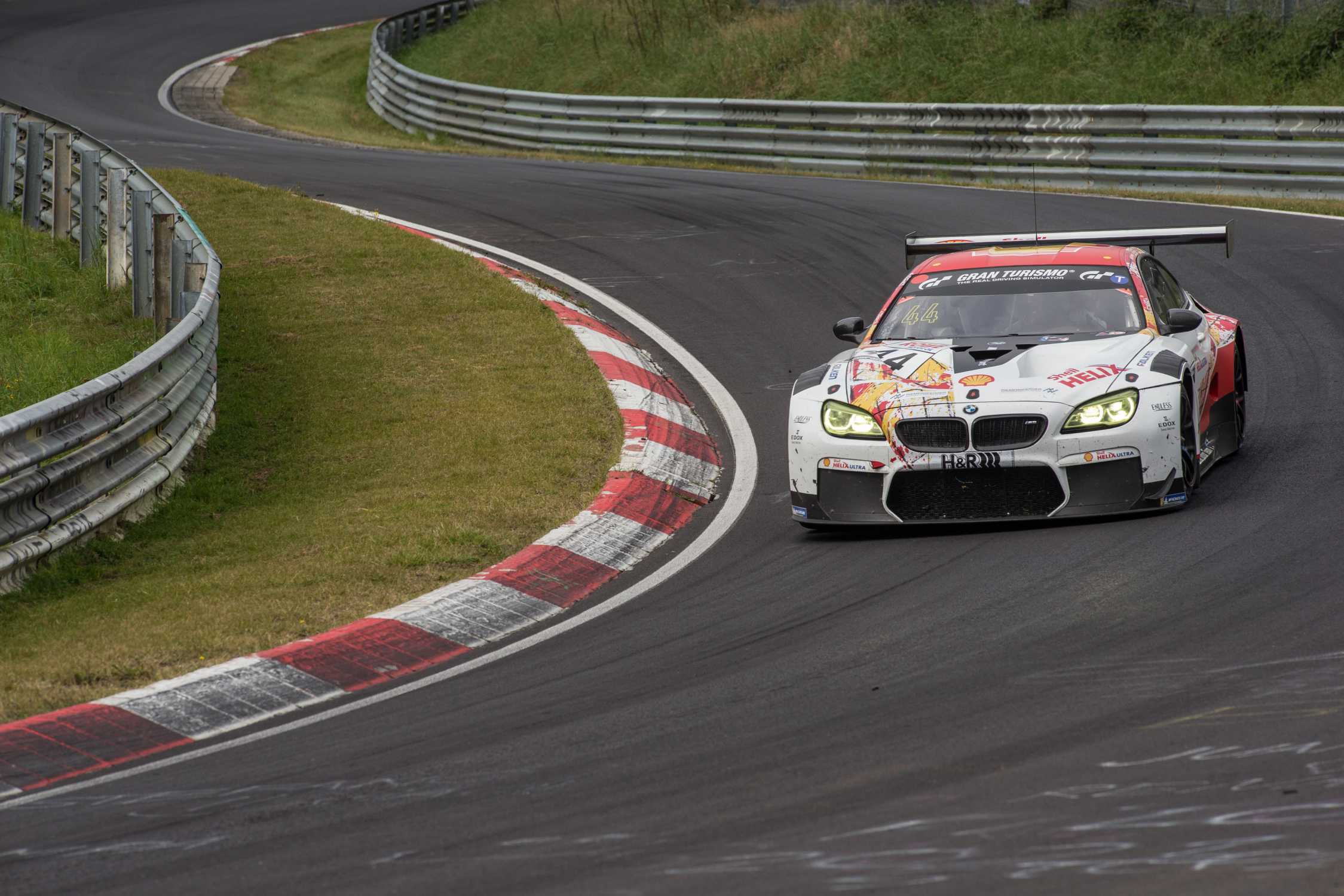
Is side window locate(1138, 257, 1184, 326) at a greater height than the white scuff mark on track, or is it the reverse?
side window locate(1138, 257, 1184, 326)

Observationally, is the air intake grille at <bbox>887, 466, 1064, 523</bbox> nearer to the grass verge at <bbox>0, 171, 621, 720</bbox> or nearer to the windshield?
the windshield

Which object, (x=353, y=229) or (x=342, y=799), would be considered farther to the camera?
(x=353, y=229)

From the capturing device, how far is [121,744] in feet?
19.0

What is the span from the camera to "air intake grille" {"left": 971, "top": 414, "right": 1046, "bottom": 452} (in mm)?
8234

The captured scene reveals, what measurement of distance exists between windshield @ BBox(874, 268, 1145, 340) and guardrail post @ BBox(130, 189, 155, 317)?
6.03 metres

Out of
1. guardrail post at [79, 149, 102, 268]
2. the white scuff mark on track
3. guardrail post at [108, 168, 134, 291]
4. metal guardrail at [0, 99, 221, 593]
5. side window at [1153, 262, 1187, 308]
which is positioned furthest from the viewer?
guardrail post at [79, 149, 102, 268]

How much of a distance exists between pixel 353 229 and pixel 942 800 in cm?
1327

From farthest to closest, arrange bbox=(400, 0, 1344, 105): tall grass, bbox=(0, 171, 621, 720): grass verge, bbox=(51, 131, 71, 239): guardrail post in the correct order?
bbox=(400, 0, 1344, 105): tall grass < bbox=(51, 131, 71, 239): guardrail post < bbox=(0, 171, 621, 720): grass verge

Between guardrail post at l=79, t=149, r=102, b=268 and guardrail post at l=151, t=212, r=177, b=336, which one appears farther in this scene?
guardrail post at l=79, t=149, r=102, b=268

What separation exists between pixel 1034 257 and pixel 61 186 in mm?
9339

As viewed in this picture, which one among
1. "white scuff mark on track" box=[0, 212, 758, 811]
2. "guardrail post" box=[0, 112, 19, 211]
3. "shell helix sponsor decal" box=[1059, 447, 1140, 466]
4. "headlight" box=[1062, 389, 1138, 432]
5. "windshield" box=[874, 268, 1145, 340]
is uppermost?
"guardrail post" box=[0, 112, 19, 211]

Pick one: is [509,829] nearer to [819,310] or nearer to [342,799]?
[342,799]

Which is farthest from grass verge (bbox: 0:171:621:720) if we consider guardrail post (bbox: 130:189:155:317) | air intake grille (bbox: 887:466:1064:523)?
air intake grille (bbox: 887:466:1064:523)

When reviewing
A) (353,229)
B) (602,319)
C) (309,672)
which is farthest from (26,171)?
(309,672)
